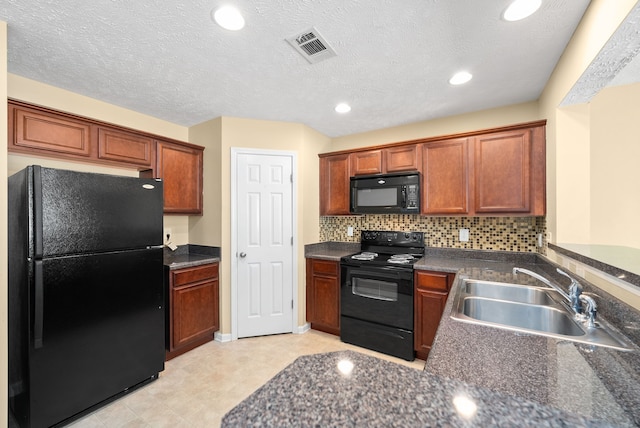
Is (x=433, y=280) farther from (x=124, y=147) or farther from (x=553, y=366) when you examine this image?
(x=124, y=147)

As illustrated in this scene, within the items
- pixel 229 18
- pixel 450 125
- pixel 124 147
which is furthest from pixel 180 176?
pixel 450 125

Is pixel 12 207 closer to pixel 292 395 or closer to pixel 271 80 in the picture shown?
pixel 271 80

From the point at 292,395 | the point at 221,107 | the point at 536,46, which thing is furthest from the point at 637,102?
the point at 221,107

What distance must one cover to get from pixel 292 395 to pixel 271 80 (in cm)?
223

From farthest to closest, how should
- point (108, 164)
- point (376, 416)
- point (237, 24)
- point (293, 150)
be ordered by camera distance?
1. point (293, 150)
2. point (108, 164)
3. point (237, 24)
4. point (376, 416)

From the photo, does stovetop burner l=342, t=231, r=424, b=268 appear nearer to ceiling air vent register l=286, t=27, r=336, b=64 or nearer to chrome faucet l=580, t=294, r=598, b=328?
chrome faucet l=580, t=294, r=598, b=328

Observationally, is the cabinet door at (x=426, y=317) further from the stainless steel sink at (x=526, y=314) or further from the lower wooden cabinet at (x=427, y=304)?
the stainless steel sink at (x=526, y=314)

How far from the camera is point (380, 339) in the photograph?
106 inches

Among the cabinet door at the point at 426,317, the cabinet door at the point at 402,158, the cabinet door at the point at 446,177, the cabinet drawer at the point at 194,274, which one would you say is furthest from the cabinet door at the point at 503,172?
the cabinet drawer at the point at 194,274

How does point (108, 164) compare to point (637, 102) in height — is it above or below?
below

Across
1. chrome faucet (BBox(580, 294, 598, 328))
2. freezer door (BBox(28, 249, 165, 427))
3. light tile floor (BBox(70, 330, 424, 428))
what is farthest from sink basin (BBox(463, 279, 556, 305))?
freezer door (BBox(28, 249, 165, 427))

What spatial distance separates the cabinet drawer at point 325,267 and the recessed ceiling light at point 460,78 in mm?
2014

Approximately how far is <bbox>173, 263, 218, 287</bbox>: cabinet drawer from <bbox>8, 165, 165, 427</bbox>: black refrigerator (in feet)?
1.29

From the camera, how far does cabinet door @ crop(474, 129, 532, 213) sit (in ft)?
7.78
